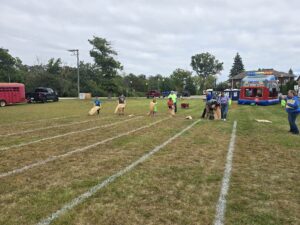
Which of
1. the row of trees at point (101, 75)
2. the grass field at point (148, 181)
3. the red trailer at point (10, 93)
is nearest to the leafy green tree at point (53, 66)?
the row of trees at point (101, 75)

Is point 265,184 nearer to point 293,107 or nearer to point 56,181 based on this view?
point 56,181

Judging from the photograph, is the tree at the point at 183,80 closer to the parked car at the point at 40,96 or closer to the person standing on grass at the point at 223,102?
the parked car at the point at 40,96

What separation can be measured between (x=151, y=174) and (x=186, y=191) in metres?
1.15

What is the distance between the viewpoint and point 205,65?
127 m

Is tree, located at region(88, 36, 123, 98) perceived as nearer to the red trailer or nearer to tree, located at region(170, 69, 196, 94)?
the red trailer

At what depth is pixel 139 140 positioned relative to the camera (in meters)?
9.88

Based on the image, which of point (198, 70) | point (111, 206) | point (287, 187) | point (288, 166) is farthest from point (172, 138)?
point (198, 70)

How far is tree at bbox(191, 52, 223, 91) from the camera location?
125625 millimetres

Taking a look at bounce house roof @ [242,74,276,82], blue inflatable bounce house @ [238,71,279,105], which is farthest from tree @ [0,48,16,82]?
bounce house roof @ [242,74,276,82]

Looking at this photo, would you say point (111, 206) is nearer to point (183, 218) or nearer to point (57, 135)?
point (183, 218)

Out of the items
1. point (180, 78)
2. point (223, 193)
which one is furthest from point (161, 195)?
point (180, 78)

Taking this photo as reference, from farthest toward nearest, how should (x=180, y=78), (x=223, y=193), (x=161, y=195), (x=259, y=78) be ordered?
1. (x=180, y=78)
2. (x=259, y=78)
3. (x=223, y=193)
4. (x=161, y=195)

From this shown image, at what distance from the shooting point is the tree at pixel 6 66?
2584 inches

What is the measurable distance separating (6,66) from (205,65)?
84240mm
